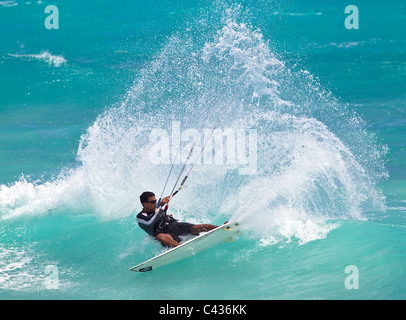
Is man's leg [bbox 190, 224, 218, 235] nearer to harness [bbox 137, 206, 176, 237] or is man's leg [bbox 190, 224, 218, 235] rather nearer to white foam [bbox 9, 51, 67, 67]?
harness [bbox 137, 206, 176, 237]

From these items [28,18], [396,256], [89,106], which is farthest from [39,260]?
[28,18]

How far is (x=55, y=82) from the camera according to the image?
18.7m

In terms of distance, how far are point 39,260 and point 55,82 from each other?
12.2 meters

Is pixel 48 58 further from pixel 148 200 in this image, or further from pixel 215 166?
pixel 148 200

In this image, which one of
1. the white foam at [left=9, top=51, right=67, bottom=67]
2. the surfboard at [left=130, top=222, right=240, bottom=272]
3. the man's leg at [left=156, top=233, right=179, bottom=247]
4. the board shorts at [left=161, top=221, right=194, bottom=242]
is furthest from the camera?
the white foam at [left=9, top=51, right=67, bottom=67]

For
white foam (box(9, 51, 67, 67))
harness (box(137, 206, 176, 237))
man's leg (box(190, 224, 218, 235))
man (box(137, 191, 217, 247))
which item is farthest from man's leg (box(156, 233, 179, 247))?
white foam (box(9, 51, 67, 67))

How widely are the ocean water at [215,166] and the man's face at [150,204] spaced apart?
902mm

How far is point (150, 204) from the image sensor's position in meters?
6.84

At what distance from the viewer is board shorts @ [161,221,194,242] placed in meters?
7.18

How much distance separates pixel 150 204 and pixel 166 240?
548 millimetres

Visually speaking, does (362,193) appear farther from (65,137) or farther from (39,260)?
(65,137)

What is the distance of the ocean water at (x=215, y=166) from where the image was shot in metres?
6.94

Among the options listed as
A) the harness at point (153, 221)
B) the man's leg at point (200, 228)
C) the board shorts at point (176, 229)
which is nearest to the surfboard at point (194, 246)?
the man's leg at point (200, 228)

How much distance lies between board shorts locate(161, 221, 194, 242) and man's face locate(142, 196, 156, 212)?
1.34 ft
